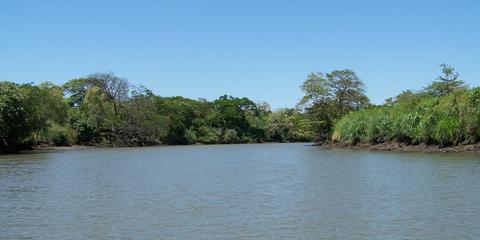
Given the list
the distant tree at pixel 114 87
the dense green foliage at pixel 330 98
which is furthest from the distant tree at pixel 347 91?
the distant tree at pixel 114 87

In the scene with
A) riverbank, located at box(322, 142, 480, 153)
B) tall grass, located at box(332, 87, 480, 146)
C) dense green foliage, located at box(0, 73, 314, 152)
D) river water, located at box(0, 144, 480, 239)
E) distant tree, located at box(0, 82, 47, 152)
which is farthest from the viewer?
dense green foliage, located at box(0, 73, 314, 152)

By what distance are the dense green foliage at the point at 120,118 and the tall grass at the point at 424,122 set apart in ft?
62.0

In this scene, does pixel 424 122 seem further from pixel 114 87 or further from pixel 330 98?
pixel 114 87

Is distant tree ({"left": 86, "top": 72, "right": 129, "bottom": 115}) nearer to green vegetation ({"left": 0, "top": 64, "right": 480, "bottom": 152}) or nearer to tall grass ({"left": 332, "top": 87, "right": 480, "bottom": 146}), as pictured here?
green vegetation ({"left": 0, "top": 64, "right": 480, "bottom": 152})

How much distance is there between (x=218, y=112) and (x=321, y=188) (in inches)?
4048

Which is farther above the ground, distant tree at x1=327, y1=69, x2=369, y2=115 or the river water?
distant tree at x1=327, y1=69, x2=369, y2=115

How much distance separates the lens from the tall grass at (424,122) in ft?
138

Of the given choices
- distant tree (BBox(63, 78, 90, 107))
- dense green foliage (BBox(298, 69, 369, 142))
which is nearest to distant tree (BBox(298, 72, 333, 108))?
dense green foliage (BBox(298, 69, 369, 142))

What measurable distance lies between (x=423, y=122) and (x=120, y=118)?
57.5 m

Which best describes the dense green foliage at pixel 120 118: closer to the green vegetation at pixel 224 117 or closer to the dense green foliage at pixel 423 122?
the green vegetation at pixel 224 117

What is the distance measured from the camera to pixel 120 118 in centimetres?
9106

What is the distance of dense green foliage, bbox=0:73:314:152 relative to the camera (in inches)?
2267

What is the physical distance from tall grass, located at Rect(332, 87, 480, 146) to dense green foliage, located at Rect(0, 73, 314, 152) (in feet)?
62.0

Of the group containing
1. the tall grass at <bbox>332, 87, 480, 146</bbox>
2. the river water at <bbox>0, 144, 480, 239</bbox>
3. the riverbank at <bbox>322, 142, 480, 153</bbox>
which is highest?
the tall grass at <bbox>332, 87, 480, 146</bbox>
